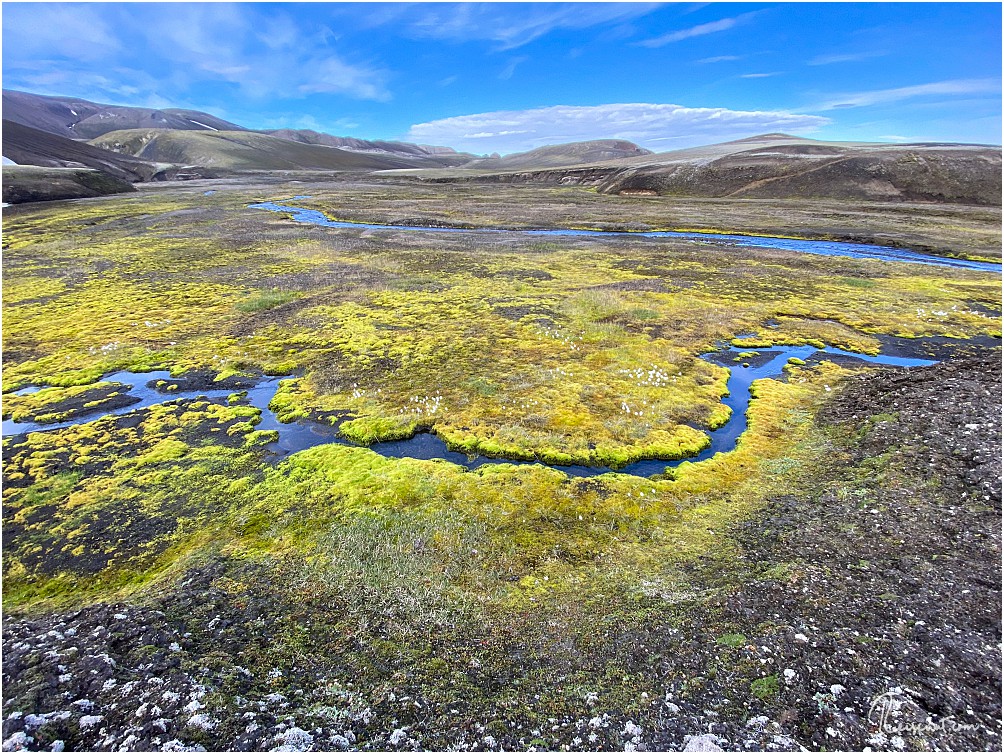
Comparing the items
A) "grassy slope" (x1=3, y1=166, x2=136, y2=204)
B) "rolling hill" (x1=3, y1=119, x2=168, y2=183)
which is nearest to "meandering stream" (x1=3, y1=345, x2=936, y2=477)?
"grassy slope" (x1=3, y1=166, x2=136, y2=204)

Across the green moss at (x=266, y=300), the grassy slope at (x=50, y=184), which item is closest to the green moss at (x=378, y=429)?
the green moss at (x=266, y=300)

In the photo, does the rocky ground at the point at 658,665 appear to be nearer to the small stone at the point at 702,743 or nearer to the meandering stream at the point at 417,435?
the small stone at the point at 702,743

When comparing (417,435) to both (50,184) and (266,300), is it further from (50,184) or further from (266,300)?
(50,184)

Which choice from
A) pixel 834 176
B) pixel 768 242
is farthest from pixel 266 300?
pixel 834 176

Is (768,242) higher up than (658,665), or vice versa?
(768,242)

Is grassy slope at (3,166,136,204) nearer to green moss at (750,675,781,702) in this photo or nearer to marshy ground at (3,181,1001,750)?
marshy ground at (3,181,1001,750)

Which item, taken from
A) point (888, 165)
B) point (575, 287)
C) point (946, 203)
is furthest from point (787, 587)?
point (888, 165)

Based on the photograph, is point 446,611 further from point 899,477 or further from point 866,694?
point 899,477
